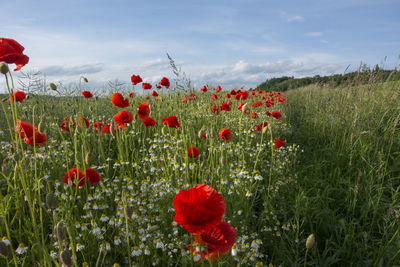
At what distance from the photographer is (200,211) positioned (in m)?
1.00

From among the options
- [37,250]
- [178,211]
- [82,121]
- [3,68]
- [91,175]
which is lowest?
[37,250]

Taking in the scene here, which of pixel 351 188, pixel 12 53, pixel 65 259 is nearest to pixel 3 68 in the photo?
pixel 12 53

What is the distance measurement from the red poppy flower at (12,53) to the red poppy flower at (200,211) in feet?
4.84

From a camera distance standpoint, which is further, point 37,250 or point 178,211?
point 37,250

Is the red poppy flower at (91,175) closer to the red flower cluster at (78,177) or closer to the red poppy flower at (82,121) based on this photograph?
the red flower cluster at (78,177)

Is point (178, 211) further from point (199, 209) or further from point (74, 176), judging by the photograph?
point (74, 176)

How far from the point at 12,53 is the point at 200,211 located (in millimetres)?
1571

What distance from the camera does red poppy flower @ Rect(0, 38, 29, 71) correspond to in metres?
1.64

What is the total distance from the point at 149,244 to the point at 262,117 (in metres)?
5.04

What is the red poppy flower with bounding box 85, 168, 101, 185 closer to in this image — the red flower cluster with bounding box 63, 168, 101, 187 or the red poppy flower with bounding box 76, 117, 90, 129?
the red flower cluster with bounding box 63, 168, 101, 187

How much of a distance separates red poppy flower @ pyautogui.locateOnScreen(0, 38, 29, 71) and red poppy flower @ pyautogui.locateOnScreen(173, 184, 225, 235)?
4.84 feet

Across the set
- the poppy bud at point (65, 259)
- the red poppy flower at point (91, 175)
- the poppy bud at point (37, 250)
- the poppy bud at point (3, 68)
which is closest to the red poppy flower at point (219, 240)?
the poppy bud at point (65, 259)

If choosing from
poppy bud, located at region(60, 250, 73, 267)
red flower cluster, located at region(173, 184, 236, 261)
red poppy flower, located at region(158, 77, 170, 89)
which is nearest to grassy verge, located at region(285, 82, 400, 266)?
red flower cluster, located at region(173, 184, 236, 261)

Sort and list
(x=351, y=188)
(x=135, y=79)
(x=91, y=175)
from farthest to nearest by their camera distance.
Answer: (x=135, y=79)
(x=351, y=188)
(x=91, y=175)
